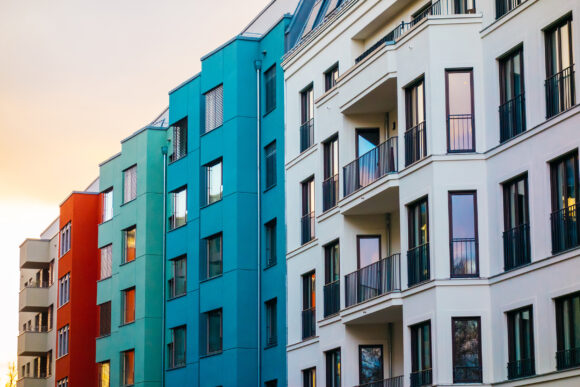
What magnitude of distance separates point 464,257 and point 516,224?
206 centimetres

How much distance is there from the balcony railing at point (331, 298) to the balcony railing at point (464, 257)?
8.31 m

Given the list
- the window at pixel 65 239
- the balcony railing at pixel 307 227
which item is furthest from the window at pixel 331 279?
the window at pixel 65 239

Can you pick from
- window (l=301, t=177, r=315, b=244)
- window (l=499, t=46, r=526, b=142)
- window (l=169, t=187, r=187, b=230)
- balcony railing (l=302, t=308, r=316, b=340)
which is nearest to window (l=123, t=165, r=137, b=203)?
window (l=169, t=187, r=187, b=230)

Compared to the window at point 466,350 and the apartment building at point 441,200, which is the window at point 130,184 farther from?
the window at point 466,350

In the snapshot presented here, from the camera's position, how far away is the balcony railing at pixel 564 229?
31.3 m

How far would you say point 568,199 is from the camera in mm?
31781

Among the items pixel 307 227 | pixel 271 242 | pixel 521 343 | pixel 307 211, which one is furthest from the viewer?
pixel 271 242

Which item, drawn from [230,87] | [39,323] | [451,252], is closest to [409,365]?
[451,252]

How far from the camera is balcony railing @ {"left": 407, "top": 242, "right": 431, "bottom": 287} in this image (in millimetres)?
36375

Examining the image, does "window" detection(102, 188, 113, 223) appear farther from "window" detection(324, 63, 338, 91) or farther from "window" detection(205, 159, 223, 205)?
"window" detection(324, 63, 338, 91)

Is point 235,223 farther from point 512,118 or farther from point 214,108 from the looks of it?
point 512,118

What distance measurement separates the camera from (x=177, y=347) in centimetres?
5709

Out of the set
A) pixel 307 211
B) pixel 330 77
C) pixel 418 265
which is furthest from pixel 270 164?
pixel 418 265

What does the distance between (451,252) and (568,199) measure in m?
4.61
